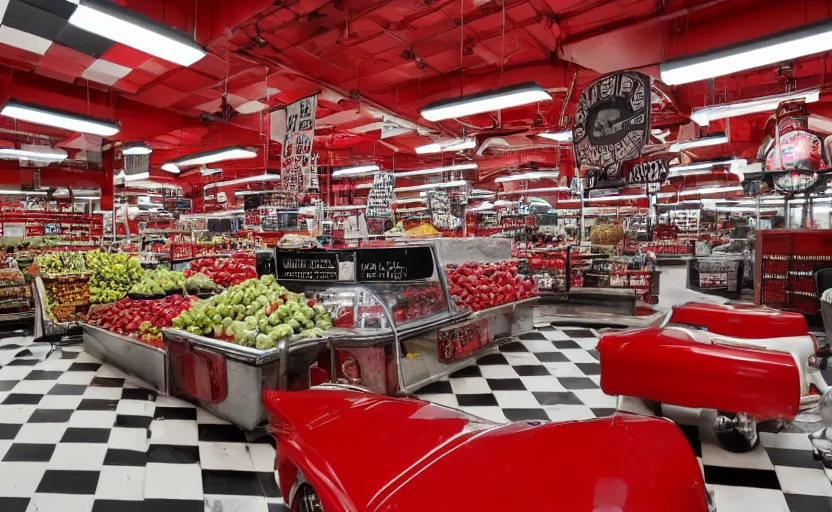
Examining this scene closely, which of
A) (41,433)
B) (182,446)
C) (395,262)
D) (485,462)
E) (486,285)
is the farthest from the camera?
(486,285)

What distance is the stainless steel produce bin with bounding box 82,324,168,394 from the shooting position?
13.5 feet

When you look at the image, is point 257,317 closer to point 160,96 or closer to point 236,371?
point 236,371

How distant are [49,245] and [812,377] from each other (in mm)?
14146

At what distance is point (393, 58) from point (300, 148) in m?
2.47

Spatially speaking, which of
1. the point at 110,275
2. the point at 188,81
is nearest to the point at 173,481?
the point at 110,275

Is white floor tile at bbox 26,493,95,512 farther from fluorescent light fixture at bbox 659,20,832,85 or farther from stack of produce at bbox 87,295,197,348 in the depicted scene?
fluorescent light fixture at bbox 659,20,832,85

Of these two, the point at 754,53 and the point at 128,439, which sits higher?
the point at 754,53

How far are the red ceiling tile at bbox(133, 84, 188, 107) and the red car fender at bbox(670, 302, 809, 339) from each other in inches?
377

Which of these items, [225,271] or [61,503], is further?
[225,271]

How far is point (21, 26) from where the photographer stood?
5867 millimetres

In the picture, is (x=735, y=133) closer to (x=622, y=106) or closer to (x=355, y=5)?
(x=622, y=106)

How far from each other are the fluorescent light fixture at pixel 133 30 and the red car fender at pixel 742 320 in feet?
16.2

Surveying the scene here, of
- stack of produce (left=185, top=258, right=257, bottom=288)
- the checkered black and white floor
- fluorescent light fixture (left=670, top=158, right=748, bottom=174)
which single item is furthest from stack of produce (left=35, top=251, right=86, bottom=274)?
fluorescent light fixture (left=670, top=158, right=748, bottom=174)

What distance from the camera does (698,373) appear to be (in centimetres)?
251
